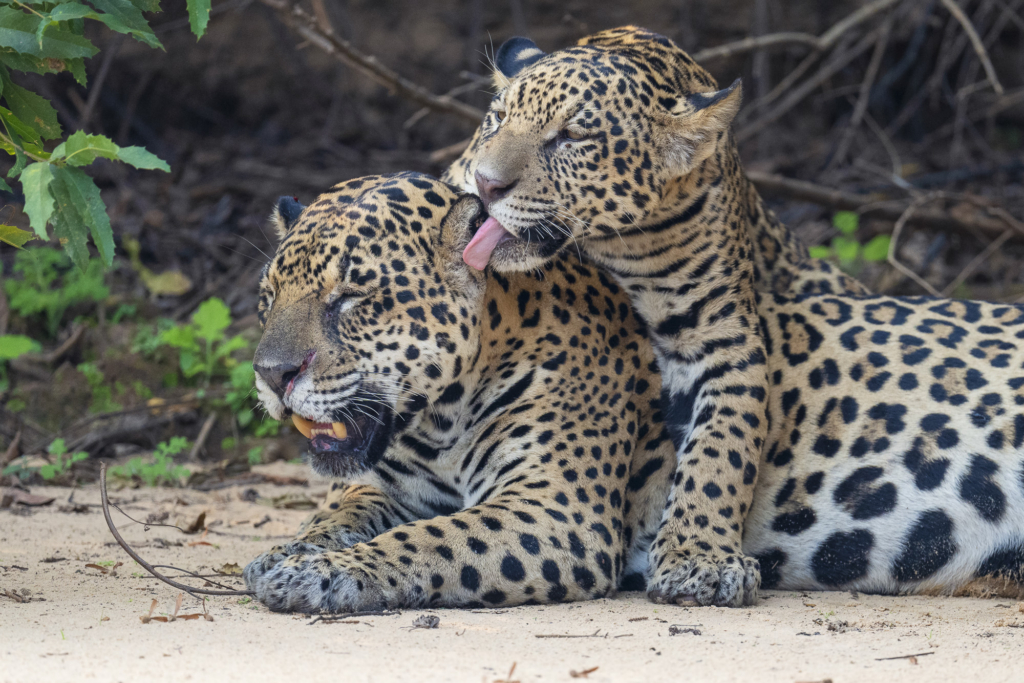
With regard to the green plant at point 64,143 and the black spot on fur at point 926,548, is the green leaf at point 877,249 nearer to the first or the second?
the black spot on fur at point 926,548

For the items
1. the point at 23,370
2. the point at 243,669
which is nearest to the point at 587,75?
the point at 243,669

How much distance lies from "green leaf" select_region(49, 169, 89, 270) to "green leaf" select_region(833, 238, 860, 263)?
7.15 meters

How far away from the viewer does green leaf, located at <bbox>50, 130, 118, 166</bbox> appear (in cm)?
388

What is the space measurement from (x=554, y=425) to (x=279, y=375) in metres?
1.27

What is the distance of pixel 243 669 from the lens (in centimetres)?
320

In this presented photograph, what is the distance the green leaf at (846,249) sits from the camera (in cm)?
970

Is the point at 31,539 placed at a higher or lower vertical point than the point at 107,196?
lower

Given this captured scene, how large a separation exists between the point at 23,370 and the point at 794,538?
631 centimetres

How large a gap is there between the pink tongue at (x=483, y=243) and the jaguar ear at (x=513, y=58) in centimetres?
113

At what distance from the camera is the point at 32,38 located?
12.8 feet

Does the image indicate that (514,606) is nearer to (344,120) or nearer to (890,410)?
(890,410)

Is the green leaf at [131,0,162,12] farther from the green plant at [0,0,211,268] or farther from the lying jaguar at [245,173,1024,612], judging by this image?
the lying jaguar at [245,173,1024,612]

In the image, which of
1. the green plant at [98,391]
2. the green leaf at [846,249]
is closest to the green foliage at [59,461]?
the green plant at [98,391]

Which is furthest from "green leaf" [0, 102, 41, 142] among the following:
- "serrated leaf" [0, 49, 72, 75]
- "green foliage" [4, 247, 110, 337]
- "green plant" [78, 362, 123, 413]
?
"green foliage" [4, 247, 110, 337]
